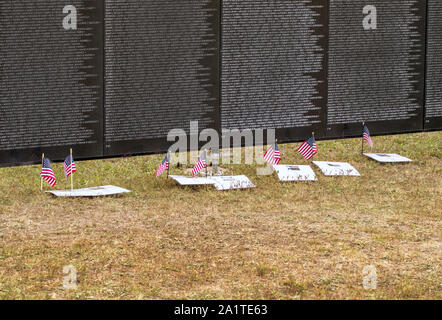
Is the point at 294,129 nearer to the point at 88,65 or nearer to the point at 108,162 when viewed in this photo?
the point at 88,65

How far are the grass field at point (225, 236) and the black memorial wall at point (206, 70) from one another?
142cm

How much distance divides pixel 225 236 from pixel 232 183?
3.07 metres

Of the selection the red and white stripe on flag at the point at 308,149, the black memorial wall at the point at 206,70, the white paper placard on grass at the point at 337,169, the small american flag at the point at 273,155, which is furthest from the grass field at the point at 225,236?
the black memorial wall at the point at 206,70

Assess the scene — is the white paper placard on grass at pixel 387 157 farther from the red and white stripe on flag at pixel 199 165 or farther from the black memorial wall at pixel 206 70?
the red and white stripe on flag at pixel 199 165

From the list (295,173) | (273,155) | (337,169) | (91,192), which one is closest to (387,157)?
(337,169)

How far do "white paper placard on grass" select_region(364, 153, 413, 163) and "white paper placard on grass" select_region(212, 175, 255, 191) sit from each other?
3388 millimetres

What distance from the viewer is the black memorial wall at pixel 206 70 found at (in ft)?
34.6

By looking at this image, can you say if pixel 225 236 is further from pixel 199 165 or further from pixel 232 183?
pixel 232 183

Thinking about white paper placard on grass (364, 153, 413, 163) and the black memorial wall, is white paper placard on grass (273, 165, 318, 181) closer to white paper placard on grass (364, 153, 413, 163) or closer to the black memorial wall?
white paper placard on grass (364, 153, 413, 163)

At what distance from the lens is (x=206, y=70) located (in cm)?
1175

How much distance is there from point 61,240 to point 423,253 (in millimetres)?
5329

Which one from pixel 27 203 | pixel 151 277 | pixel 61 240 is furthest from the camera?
pixel 27 203

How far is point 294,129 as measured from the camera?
41.4 feet

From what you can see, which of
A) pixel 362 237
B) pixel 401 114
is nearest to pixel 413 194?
pixel 401 114
